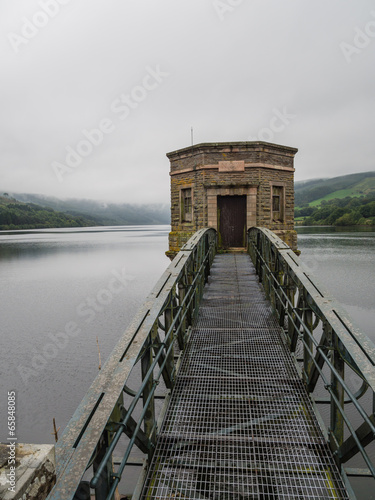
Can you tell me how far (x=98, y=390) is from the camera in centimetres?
225

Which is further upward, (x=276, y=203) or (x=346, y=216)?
(x=346, y=216)

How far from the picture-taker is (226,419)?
11.2ft

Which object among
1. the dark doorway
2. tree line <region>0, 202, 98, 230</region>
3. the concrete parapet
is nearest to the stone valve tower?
the dark doorway

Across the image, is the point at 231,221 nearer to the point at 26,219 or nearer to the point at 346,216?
the point at 346,216

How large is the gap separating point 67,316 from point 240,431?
22937mm

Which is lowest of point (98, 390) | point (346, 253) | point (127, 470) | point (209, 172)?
point (127, 470)

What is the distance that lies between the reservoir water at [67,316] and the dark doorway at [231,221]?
5.22 m

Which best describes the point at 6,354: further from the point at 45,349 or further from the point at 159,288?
the point at 159,288

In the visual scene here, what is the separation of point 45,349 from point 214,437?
57.7ft

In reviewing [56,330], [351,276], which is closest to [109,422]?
[56,330]

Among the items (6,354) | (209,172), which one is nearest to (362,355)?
(209,172)

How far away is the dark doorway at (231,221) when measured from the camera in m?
15.9

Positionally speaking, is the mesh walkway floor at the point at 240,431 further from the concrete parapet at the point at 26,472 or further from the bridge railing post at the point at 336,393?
the concrete parapet at the point at 26,472

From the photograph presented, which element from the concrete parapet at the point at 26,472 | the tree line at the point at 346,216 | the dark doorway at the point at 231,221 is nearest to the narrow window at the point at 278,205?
the dark doorway at the point at 231,221
